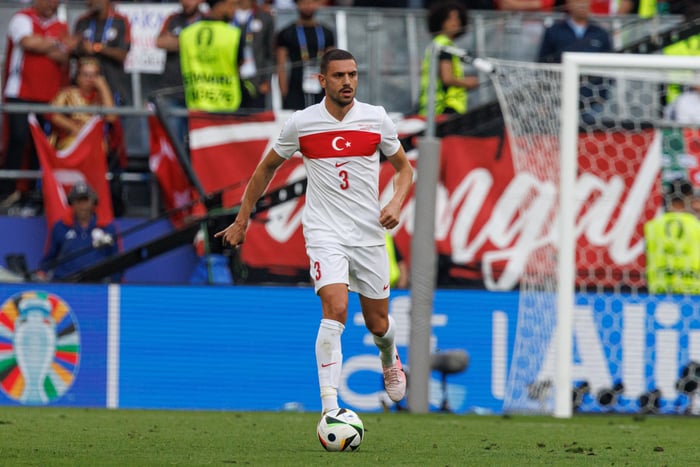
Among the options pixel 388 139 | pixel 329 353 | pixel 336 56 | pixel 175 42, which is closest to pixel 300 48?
→ pixel 175 42

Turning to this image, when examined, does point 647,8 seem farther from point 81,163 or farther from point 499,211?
point 81,163

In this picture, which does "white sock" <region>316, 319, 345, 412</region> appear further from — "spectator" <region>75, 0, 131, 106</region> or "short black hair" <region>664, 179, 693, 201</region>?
"spectator" <region>75, 0, 131, 106</region>

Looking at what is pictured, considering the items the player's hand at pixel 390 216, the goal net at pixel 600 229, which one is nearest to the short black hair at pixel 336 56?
the player's hand at pixel 390 216

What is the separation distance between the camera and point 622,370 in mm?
12438

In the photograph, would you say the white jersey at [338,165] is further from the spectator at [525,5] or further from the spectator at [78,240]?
the spectator at [525,5]

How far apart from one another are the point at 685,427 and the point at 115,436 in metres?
4.28

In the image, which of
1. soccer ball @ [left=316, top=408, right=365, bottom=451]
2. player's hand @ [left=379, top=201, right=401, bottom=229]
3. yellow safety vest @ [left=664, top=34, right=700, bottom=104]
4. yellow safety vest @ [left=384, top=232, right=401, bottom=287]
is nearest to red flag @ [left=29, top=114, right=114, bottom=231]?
yellow safety vest @ [left=384, top=232, right=401, bottom=287]

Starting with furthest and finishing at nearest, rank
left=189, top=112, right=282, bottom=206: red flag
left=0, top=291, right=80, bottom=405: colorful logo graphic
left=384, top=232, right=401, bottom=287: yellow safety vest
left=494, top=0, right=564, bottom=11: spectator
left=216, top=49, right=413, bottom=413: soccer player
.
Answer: left=494, top=0, right=564, bottom=11: spectator, left=189, top=112, right=282, bottom=206: red flag, left=384, top=232, right=401, bottom=287: yellow safety vest, left=0, top=291, right=80, bottom=405: colorful logo graphic, left=216, top=49, right=413, bottom=413: soccer player

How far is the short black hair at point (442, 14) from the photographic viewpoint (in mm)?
14188

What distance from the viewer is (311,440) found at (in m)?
8.20

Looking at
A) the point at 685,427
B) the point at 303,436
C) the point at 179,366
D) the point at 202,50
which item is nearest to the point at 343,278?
the point at 303,436

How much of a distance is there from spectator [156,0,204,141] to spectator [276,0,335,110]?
1.00 meters

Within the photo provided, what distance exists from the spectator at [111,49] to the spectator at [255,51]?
4.04 feet

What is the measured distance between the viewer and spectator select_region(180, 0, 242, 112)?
14094 millimetres
